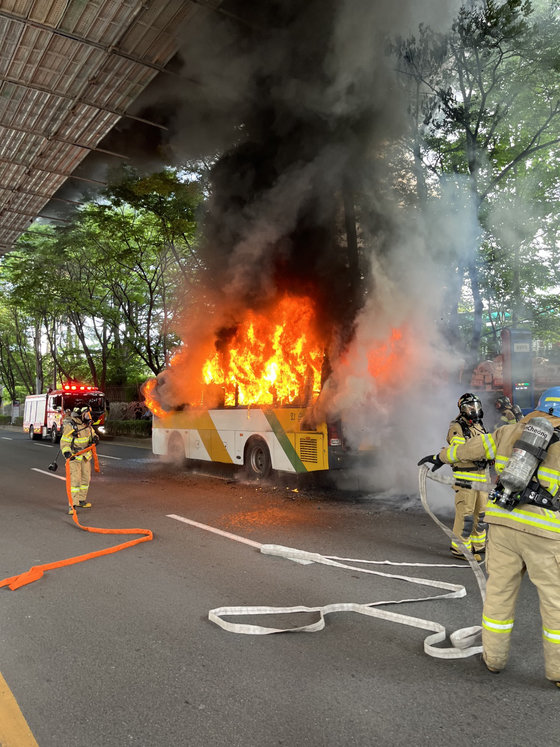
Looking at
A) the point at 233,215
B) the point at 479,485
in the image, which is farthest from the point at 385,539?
the point at 233,215

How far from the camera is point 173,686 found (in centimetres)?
297

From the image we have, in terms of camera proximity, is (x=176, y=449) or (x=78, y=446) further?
(x=176, y=449)

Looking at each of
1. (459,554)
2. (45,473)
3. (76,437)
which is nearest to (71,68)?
(76,437)

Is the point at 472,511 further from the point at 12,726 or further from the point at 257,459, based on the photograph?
the point at 257,459

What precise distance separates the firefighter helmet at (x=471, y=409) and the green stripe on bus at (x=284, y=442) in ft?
13.3

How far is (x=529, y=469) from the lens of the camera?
2977mm

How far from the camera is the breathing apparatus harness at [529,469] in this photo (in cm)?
296

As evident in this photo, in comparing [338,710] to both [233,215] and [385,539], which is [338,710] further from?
[233,215]

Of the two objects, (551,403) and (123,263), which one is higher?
(123,263)

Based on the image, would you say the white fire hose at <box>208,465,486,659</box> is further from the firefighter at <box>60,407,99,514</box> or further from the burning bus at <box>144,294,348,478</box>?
the firefighter at <box>60,407,99,514</box>

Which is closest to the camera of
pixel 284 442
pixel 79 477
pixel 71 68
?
pixel 79 477

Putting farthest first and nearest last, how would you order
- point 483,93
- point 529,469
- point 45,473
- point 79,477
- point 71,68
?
1. point 45,473
2. point 483,93
3. point 71,68
4. point 79,477
5. point 529,469

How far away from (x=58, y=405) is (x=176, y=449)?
11.0 meters

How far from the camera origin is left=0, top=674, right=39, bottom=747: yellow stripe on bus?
248cm
